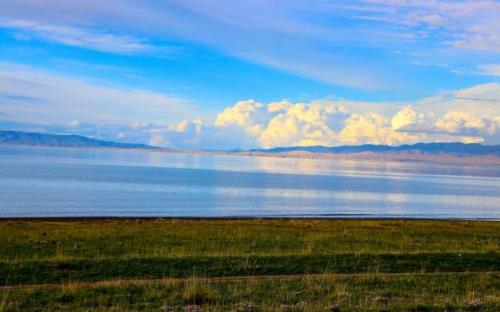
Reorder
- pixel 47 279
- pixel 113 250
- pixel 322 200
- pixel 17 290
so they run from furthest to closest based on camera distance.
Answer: pixel 322 200 < pixel 113 250 < pixel 47 279 < pixel 17 290

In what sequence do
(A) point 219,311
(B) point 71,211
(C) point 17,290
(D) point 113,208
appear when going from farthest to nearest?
(D) point 113,208, (B) point 71,211, (C) point 17,290, (A) point 219,311

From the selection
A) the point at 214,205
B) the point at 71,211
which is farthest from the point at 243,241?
the point at 214,205

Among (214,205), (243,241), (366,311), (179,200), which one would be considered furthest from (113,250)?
(179,200)

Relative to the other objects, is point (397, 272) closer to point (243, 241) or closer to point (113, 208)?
point (243, 241)

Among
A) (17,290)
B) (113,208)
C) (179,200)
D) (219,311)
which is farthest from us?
(179,200)

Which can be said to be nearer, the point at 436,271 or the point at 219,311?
the point at 219,311

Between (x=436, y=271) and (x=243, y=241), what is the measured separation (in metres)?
11.9

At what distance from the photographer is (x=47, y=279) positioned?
14.9 meters

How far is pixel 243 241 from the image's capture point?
27.5m

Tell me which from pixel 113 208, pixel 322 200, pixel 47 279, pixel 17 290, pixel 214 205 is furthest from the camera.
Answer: pixel 322 200

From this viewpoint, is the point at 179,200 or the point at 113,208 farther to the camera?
the point at 179,200

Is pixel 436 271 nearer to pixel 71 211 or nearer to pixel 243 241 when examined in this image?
pixel 243 241

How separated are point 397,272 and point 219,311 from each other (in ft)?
26.0

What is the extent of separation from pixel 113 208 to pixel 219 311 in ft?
185
